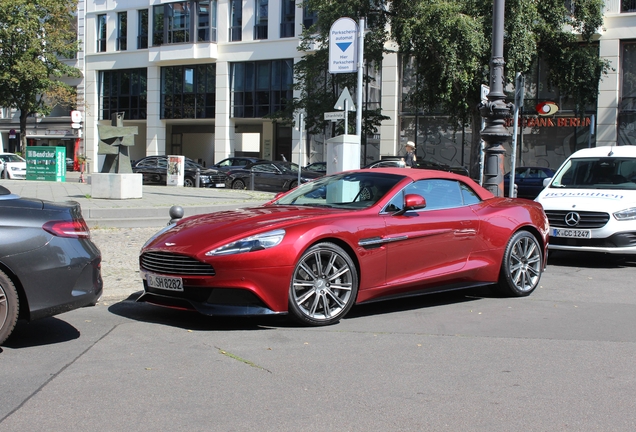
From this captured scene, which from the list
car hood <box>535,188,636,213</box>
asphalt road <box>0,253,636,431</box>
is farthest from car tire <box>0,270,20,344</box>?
car hood <box>535,188,636,213</box>

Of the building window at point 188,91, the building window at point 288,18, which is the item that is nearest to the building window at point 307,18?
the building window at point 288,18

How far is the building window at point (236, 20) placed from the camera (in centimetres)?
4216

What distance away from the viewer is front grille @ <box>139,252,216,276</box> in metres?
5.91

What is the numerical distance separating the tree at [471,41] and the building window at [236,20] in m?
12.0

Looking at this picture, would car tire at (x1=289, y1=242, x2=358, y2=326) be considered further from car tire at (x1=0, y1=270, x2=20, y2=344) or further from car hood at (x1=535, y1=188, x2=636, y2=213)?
car hood at (x1=535, y1=188, x2=636, y2=213)

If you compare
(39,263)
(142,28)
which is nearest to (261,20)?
(142,28)

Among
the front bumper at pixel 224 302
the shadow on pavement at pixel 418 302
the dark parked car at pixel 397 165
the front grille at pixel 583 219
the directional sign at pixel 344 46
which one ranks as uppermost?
the directional sign at pixel 344 46

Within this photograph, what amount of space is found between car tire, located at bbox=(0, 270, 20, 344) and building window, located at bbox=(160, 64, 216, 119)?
129ft

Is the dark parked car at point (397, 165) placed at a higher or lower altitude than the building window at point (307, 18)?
lower

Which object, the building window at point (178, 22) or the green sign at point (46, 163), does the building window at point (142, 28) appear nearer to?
the building window at point (178, 22)

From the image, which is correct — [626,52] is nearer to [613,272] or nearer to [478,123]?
[478,123]

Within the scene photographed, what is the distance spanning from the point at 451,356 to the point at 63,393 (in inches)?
107

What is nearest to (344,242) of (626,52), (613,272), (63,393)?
(63,393)

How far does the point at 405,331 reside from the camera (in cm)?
623
